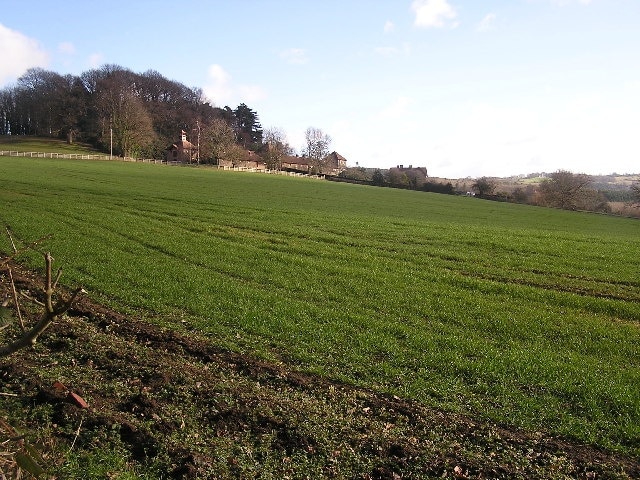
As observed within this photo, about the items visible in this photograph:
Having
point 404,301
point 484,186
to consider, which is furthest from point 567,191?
point 404,301

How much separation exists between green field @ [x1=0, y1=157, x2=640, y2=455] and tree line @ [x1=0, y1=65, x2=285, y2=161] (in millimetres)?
76772

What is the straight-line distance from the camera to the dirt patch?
5.68 meters

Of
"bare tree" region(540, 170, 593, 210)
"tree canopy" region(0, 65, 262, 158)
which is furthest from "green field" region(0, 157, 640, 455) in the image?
"tree canopy" region(0, 65, 262, 158)

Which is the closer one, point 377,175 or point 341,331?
point 341,331

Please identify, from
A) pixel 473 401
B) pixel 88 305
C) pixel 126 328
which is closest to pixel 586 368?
pixel 473 401

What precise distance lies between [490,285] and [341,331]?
7.11m

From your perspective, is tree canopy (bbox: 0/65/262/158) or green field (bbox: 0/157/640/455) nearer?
green field (bbox: 0/157/640/455)

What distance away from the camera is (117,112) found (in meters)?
94.8

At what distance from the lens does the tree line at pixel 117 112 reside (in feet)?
318

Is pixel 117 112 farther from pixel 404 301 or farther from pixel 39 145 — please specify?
pixel 404 301

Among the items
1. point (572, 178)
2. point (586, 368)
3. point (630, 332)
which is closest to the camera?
point (586, 368)

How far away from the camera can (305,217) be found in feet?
98.2

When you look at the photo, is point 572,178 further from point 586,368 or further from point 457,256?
point 586,368

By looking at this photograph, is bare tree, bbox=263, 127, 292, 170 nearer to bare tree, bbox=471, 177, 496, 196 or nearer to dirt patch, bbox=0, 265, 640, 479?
bare tree, bbox=471, 177, 496, 196
